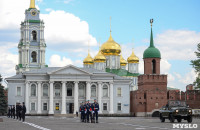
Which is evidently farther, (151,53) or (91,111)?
(151,53)

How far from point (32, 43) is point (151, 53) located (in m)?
38.7

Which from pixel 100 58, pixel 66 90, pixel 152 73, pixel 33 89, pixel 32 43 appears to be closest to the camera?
pixel 152 73

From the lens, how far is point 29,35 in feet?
368

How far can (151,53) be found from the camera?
83500 millimetres

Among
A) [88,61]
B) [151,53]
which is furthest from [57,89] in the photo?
[88,61]

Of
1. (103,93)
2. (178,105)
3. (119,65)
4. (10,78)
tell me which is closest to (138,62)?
(119,65)

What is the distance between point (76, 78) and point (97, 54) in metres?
31.3

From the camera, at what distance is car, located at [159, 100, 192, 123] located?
109 feet

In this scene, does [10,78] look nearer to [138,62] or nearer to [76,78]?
[76,78]

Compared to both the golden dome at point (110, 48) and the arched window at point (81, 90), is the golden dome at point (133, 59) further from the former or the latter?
the arched window at point (81, 90)

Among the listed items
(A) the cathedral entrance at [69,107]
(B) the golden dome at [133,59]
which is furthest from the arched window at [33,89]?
(B) the golden dome at [133,59]

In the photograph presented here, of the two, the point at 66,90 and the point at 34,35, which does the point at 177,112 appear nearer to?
the point at 66,90

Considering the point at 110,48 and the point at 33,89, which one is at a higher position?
the point at 110,48

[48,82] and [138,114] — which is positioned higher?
[48,82]
